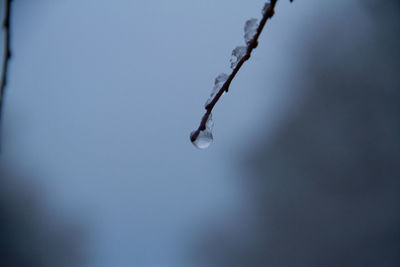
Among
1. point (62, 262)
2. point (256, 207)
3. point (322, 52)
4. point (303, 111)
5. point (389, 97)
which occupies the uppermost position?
point (322, 52)

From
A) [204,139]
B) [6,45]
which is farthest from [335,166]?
[6,45]

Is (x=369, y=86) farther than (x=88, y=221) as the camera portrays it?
No

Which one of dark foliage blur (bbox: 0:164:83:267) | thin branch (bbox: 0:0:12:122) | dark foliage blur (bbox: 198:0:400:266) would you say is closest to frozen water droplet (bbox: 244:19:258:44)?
thin branch (bbox: 0:0:12:122)

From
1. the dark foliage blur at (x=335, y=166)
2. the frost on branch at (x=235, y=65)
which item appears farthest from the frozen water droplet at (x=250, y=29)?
the dark foliage blur at (x=335, y=166)

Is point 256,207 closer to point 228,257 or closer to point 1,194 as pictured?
point 228,257

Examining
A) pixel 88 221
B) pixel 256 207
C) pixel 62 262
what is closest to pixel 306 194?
pixel 256 207
